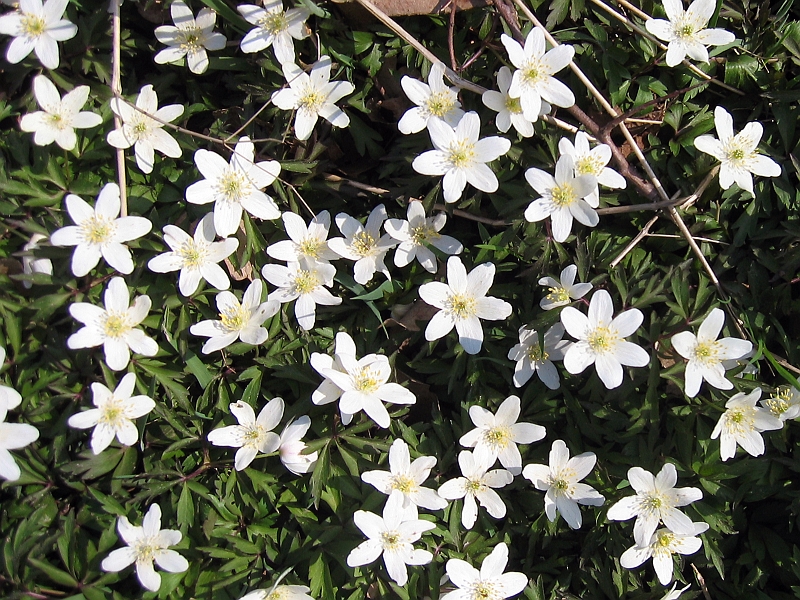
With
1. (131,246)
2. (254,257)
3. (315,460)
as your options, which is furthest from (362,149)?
(315,460)

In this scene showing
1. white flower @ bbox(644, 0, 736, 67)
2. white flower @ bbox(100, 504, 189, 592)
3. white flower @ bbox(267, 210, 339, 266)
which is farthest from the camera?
white flower @ bbox(267, 210, 339, 266)

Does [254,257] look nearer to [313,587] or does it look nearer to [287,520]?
[287,520]

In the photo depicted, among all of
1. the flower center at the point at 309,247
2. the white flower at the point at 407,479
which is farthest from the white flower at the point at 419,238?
the white flower at the point at 407,479

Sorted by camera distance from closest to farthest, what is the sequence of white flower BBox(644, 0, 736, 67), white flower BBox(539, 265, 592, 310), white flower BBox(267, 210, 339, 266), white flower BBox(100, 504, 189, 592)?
white flower BBox(100, 504, 189, 592) < white flower BBox(539, 265, 592, 310) < white flower BBox(644, 0, 736, 67) < white flower BBox(267, 210, 339, 266)

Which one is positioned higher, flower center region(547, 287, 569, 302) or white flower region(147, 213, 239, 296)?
white flower region(147, 213, 239, 296)

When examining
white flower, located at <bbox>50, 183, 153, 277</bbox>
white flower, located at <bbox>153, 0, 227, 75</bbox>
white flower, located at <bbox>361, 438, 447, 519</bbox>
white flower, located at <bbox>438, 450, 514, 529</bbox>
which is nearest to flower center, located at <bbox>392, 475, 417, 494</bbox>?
white flower, located at <bbox>361, 438, 447, 519</bbox>

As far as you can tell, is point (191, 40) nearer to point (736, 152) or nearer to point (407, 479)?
point (407, 479)

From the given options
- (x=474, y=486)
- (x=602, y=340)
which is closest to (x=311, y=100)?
(x=602, y=340)

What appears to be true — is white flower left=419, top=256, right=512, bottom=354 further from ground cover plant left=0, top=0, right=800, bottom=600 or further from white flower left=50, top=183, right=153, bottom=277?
white flower left=50, top=183, right=153, bottom=277
